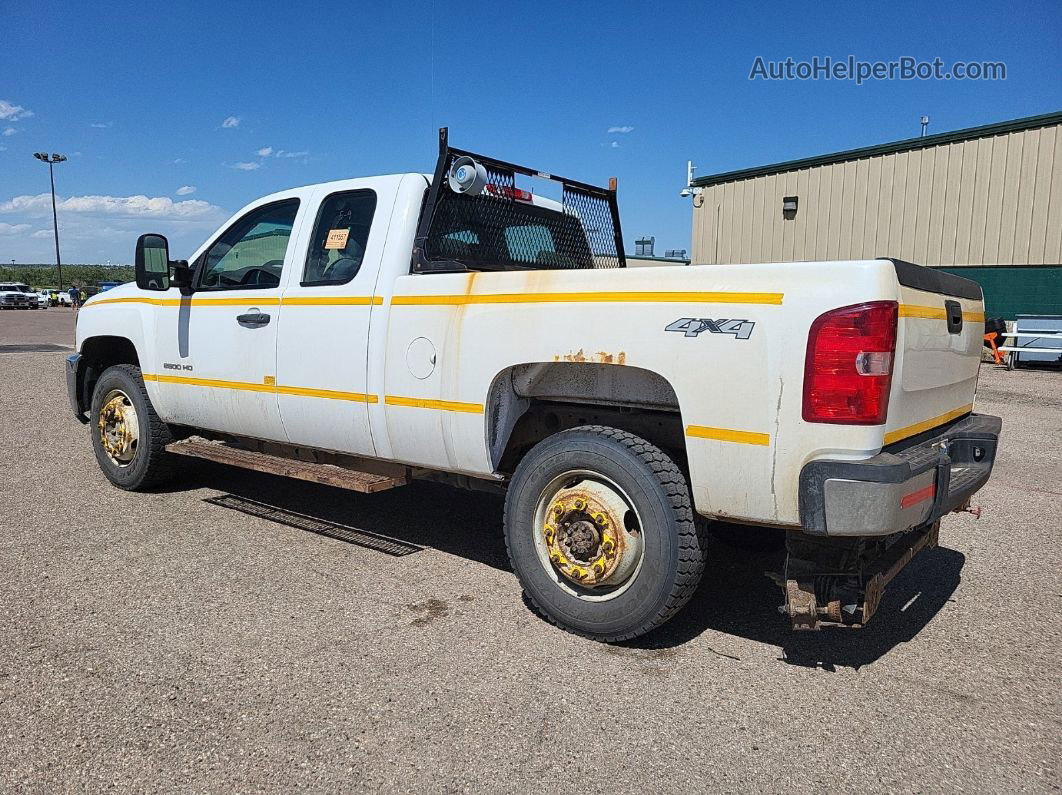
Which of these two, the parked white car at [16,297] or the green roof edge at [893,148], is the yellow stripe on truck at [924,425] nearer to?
the green roof edge at [893,148]

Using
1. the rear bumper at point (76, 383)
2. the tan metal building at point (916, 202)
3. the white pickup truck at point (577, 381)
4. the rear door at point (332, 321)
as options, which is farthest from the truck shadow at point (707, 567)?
the tan metal building at point (916, 202)

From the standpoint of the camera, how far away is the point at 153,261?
524 cm

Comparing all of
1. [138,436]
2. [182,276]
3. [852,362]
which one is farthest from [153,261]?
[852,362]

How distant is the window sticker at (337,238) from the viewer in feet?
14.5

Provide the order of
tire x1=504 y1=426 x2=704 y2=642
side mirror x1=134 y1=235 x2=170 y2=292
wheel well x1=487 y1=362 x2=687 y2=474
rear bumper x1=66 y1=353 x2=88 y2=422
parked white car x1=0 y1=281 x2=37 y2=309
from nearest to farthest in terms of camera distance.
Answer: tire x1=504 y1=426 x2=704 y2=642, wheel well x1=487 y1=362 x2=687 y2=474, side mirror x1=134 y1=235 x2=170 y2=292, rear bumper x1=66 y1=353 x2=88 y2=422, parked white car x1=0 y1=281 x2=37 y2=309

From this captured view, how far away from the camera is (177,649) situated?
132 inches

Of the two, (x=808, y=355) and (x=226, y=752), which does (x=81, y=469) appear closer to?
(x=226, y=752)

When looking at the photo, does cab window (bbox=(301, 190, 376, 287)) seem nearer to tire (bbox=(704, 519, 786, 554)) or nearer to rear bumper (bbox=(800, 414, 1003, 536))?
tire (bbox=(704, 519, 786, 554))

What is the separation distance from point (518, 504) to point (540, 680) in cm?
81

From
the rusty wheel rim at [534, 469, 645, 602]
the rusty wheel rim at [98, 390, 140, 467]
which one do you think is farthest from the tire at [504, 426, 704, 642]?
the rusty wheel rim at [98, 390, 140, 467]

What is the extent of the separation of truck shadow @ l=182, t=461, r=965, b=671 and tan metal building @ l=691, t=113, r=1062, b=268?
53.8ft

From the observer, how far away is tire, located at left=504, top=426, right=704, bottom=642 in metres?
3.21

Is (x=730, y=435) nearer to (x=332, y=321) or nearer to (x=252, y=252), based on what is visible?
(x=332, y=321)

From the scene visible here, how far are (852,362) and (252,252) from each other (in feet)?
12.3
